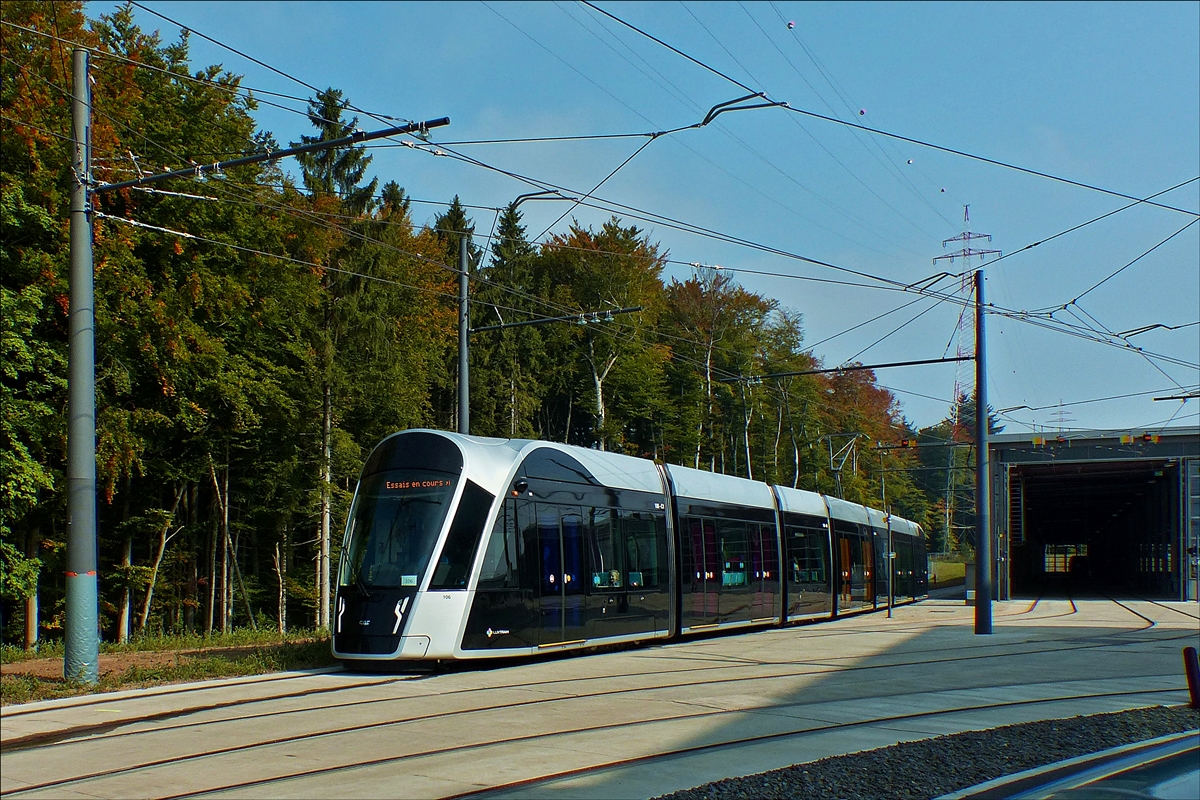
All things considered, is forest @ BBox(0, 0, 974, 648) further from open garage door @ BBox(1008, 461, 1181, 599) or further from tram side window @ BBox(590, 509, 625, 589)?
open garage door @ BBox(1008, 461, 1181, 599)

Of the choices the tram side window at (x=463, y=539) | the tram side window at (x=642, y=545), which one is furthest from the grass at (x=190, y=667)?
the tram side window at (x=642, y=545)

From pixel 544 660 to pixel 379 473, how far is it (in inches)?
153

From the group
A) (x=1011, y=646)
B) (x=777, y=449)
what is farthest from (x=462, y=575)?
(x=777, y=449)

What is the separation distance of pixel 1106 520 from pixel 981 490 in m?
64.8

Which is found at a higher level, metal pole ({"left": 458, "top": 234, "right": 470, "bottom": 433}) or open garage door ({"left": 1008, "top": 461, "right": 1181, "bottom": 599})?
metal pole ({"left": 458, "top": 234, "right": 470, "bottom": 433})

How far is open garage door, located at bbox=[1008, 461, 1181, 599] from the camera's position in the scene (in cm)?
4534

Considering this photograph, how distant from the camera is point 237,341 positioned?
29609 millimetres

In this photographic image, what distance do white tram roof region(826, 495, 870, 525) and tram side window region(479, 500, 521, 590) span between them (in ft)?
50.1

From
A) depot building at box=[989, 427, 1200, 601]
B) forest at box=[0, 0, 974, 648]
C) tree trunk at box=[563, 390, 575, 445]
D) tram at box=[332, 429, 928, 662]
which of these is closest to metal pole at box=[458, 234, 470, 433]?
forest at box=[0, 0, 974, 648]

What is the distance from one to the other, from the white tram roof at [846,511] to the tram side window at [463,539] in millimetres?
15921

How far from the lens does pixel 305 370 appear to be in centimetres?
3378

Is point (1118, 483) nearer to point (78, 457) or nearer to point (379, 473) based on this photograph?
point (379, 473)

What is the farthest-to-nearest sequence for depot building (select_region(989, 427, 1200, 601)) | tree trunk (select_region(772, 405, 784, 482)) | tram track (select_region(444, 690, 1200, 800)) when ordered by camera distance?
tree trunk (select_region(772, 405, 784, 482))
depot building (select_region(989, 427, 1200, 601))
tram track (select_region(444, 690, 1200, 800))

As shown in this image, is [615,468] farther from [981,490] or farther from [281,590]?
[281,590]
